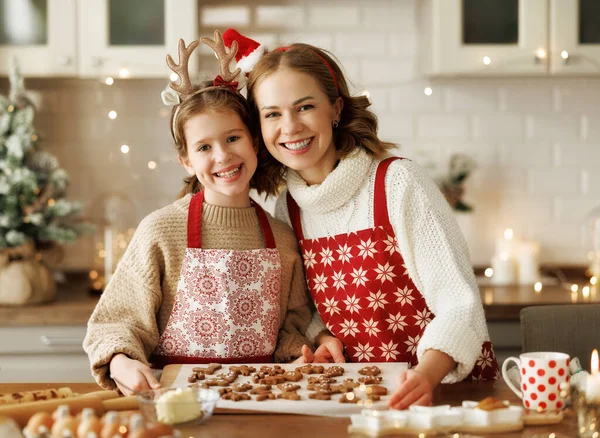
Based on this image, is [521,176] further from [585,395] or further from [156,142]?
[585,395]

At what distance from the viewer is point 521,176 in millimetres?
3066

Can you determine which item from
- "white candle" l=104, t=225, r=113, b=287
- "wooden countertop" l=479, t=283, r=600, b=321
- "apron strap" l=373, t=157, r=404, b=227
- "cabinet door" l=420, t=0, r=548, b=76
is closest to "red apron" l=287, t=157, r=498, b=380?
"apron strap" l=373, t=157, r=404, b=227

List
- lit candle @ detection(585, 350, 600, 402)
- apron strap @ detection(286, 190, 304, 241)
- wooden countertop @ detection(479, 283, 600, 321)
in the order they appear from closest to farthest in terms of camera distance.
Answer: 1. lit candle @ detection(585, 350, 600, 402)
2. apron strap @ detection(286, 190, 304, 241)
3. wooden countertop @ detection(479, 283, 600, 321)

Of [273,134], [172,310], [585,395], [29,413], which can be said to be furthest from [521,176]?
[29,413]

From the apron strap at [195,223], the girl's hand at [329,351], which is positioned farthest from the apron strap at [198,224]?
the girl's hand at [329,351]

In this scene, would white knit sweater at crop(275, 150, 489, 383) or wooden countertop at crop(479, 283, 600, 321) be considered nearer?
white knit sweater at crop(275, 150, 489, 383)

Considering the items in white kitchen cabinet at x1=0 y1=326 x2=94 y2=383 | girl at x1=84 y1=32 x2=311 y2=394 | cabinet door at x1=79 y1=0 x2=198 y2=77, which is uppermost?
cabinet door at x1=79 y1=0 x2=198 y2=77

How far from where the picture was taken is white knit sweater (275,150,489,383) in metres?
1.47

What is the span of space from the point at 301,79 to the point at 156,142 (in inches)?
56.3

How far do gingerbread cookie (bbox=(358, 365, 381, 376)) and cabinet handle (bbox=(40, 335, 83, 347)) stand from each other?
1361mm

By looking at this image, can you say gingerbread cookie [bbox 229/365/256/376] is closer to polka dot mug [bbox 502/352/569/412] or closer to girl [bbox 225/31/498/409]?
girl [bbox 225/31/498/409]

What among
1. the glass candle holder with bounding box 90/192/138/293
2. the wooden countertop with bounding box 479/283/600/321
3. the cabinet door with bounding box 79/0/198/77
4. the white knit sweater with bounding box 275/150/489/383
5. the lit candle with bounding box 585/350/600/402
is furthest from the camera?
the glass candle holder with bounding box 90/192/138/293

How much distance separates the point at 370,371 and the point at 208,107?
0.67 m

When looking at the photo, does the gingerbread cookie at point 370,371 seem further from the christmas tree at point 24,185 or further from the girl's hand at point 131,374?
the christmas tree at point 24,185
